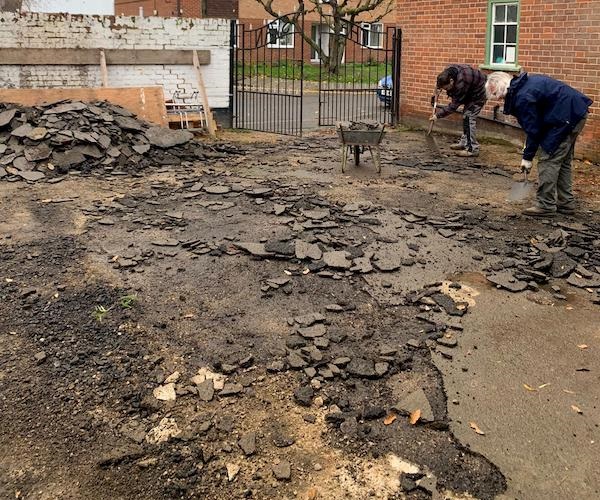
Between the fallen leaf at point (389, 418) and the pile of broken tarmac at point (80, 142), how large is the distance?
7.51 meters

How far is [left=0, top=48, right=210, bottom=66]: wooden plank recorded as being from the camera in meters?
12.3

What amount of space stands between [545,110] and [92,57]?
9.44 metres

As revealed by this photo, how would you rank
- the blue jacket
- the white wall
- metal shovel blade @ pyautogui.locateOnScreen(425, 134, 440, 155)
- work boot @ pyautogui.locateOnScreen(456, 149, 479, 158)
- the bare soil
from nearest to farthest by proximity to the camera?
the bare soil, the blue jacket, work boot @ pyautogui.locateOnScreen(456, 149, 479, 158), metal shovel blade @ pyautogui.locateOnScreen(425, 134, 440, 155), the white wall

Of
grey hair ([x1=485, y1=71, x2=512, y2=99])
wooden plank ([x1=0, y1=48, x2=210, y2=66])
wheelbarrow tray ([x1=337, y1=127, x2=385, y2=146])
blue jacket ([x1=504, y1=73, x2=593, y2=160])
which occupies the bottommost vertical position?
wheelbarrow tray ([x1=337, y1=127, x2=385, y2=146])

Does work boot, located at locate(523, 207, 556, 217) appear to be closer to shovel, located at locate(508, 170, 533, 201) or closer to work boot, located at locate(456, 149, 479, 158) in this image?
shovel, located at locate(508, 170, 533, 201)

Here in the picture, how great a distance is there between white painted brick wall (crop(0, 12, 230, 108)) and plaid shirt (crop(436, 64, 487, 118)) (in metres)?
5.80

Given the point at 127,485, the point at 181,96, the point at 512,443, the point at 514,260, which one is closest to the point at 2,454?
the point at 127,485

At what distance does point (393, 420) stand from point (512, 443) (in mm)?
691

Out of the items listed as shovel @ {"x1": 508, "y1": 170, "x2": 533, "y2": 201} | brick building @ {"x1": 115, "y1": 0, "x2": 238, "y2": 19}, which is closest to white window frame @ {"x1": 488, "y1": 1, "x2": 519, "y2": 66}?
shovel @ {"x1": 508, "y1": 170, "x2": 533, "y2": 201}

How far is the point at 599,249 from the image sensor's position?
658cm

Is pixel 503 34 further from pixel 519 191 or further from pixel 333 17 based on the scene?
pixel 333 17

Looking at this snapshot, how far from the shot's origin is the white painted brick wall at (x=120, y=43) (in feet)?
40.7

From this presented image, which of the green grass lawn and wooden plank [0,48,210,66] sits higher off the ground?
the green grass lawn

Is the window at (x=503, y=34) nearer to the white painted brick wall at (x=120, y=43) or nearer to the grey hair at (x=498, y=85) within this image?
the grey hair at (x=498, y=85)
